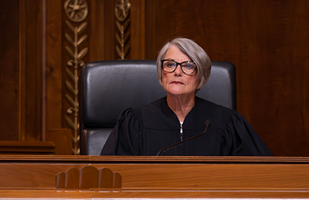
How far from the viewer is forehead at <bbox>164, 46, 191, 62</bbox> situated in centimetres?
149

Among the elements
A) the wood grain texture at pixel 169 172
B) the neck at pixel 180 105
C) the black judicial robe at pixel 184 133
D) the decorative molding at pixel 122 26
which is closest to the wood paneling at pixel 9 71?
the decorative molding at pixel 122 26

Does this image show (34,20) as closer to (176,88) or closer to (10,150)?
(10,150)

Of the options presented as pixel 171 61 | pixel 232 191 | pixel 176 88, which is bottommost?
pixel 232 191

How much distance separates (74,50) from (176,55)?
1.24 meters

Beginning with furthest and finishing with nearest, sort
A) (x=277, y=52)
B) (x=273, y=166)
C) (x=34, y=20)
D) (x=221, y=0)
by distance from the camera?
1. (x=34, y=20)
2. (x=221, y=0)
3. (x=277, y=52)
4. (x=273, y=166)

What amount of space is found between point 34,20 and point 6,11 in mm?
208

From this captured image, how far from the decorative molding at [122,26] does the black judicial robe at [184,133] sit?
1045 millimetres

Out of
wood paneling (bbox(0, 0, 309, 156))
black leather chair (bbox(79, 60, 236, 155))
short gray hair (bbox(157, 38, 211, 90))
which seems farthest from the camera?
wood paneling (bbox(0, 0, 309, 156))

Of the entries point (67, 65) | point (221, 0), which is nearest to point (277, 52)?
point (221, 0)

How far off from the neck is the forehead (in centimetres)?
15

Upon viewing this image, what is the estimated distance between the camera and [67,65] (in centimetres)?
256

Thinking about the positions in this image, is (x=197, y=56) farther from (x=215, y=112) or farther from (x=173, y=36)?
(x=173, y=36)

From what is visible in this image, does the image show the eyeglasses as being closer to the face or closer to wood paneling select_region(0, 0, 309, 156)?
the face

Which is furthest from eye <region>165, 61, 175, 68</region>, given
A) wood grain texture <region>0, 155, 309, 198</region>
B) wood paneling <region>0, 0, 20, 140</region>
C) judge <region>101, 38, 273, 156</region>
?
wood paneling <region>0, 0, 20, 140</region>
